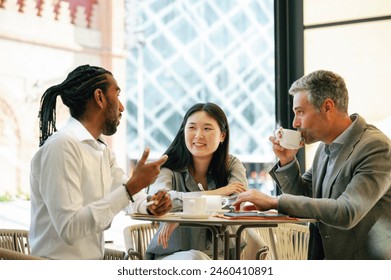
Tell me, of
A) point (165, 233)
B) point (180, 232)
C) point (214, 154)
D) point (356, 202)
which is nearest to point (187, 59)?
point (214, 154)

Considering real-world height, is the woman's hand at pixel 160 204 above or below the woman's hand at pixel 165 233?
above

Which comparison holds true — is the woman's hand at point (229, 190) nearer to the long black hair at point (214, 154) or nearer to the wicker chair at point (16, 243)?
the long black hair at point (214, 154)

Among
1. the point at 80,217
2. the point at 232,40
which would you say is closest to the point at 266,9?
the point at 232,40

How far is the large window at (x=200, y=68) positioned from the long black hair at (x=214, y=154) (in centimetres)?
155

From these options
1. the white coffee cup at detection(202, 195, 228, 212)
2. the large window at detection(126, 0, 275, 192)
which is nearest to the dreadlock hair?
the white coffee cup at detection(202, 195, 228, 212)

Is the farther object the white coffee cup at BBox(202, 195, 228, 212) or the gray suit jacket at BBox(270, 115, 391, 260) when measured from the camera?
the white coffee cup at BBox(202, 195, 228, 212)

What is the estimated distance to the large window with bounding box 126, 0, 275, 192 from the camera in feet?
15.4

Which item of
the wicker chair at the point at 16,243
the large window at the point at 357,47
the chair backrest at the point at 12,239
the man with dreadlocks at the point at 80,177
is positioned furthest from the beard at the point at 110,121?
the large window at the point at 357,47

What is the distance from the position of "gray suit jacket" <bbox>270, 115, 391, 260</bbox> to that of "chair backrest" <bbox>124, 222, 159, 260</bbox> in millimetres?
637

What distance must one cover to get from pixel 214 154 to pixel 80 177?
1.00m

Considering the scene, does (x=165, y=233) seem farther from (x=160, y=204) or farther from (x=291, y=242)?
(x=291, y=242)

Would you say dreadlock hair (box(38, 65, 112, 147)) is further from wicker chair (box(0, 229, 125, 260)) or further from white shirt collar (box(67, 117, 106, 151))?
wicker chair (box(0, 229, 125, 260))

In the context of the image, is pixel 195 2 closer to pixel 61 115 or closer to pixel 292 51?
pixel 292 51

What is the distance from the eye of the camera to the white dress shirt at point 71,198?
208 centimetres
